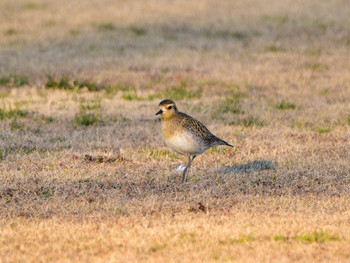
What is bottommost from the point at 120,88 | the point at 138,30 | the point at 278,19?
the point at 120,88

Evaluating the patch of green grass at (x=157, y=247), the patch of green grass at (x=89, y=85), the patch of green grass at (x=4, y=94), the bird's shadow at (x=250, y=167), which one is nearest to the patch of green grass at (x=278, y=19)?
the patch of green grass at (x=89, y=85)

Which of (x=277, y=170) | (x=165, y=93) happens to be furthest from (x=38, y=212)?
(x=165, y=93)

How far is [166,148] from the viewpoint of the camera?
9797 mm

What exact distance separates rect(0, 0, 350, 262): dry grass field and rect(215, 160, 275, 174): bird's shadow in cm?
3

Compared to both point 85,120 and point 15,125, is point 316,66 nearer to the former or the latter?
point 85,120

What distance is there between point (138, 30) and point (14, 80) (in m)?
7.87

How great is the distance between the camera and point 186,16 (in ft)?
80.8

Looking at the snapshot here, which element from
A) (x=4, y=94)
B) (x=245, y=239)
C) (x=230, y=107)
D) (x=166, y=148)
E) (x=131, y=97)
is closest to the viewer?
(x=245, y=239)

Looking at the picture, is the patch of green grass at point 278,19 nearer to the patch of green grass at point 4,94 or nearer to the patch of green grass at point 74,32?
the patch of green grass at point 74,32

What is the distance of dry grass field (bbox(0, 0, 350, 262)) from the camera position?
605 cm

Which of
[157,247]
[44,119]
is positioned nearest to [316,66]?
[44,119]

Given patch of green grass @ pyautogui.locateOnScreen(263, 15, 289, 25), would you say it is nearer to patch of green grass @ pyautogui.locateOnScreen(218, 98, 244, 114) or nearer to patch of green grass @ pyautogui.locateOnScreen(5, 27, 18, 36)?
patch of green grass @ pyautogui.locateOnScreen(5, 27, 18, 36)

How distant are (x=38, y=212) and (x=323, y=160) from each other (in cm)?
427

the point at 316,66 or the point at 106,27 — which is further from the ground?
the point at 106,27
